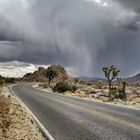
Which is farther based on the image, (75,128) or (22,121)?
(22,121)

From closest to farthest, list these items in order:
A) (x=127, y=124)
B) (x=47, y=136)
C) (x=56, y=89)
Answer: (x=47, y=136), (x=127, y=124), (x=56, y=89)

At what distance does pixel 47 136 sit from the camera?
11430 mm

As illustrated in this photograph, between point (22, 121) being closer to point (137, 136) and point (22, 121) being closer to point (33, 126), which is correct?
point (33, 126)

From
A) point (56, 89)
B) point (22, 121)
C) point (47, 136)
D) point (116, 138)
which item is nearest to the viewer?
point (116, 138)

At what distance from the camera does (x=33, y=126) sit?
47.8 feet

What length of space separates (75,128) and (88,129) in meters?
0.68

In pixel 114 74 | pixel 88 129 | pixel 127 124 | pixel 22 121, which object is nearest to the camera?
pixel 88 129

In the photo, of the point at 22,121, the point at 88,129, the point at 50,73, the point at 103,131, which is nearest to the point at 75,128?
the point at 88,129

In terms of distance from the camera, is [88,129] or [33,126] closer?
[88,129]

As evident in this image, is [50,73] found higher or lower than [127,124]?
higher

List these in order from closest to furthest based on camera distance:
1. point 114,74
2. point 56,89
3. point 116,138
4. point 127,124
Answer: point 116,138
point 127,124
point 114,74
point 56,89

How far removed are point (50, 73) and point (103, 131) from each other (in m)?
98.8

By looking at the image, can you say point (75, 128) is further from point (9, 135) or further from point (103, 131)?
point (9, 135)

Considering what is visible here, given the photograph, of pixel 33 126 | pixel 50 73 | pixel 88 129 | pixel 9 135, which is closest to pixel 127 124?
pixel 88 129
